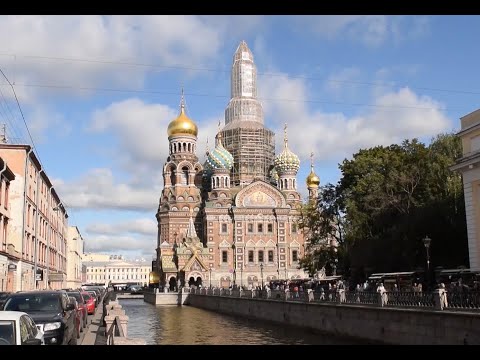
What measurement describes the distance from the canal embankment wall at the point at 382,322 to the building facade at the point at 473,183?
703cm

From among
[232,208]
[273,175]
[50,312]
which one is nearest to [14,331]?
[50,312]

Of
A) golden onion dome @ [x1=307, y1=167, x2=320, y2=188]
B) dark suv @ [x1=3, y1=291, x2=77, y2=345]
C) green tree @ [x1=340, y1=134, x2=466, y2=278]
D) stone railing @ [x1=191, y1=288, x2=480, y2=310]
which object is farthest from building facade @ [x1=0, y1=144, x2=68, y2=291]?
golden onion dome @ [x1=307, y1=167, x2=320, y2=188]

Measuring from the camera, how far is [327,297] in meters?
31.6

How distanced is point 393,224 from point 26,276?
25.2 metres

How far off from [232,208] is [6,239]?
47079 millimetres

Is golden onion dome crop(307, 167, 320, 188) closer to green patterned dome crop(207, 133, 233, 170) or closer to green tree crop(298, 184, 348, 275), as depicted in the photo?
green patterned dome crop(207, 133, 233, 170)

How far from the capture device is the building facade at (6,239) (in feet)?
107

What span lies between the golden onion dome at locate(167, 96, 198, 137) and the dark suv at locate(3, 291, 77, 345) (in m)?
71.7

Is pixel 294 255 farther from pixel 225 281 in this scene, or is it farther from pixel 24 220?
pixel 24 220

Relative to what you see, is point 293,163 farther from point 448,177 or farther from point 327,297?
point 327,297

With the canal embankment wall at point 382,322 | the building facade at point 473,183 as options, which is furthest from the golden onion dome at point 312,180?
the building facade at point 473,183

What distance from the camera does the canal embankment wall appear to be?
18938 millimetres
